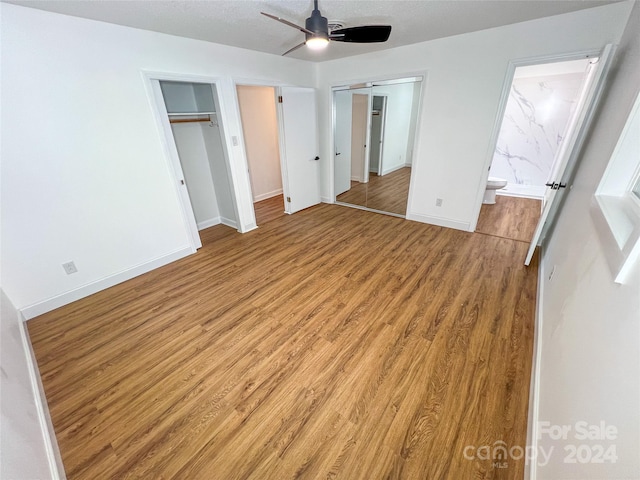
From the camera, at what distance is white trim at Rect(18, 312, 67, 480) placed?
1247 mm

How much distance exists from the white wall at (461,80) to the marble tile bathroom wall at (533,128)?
289 centimetres

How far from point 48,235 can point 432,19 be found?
4196 mm

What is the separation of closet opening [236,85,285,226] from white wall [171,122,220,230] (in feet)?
2.62

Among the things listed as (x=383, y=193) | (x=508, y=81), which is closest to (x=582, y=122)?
(x=508, y=81)

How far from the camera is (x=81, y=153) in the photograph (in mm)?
2291

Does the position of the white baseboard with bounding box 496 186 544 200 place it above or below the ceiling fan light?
below

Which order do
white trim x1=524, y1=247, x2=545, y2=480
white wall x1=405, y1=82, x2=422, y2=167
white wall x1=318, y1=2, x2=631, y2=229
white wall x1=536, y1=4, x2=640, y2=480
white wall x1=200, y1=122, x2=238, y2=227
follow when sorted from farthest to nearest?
white wall x1=405, y1=82, x2=422, y2=167
white wall x1=200, y1=122, x2=238, y2=227
white wall x1=318, y1=2, x2=631, y2=229
white trim x1=524, y1=247, x2=545, y2=480
white wall x1=536, y1=4, x2=640, y2=480

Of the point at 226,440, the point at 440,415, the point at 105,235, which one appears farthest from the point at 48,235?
the point at 440,415

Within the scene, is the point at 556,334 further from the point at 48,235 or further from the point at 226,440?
the point at 48,235

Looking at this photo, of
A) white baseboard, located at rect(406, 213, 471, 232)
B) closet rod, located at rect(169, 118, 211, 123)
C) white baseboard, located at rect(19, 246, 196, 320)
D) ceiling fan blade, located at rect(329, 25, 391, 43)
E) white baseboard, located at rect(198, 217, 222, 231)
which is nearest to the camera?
ceiling fan blade, located at rect(329, 25, 391, 43)

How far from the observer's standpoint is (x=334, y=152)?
4.72m

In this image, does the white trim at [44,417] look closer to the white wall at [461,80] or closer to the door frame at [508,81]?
the white wall at [461,80]

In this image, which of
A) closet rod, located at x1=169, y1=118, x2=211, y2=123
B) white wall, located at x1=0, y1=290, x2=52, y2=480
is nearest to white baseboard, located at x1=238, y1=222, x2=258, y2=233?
closet rod, located at x1=169, y1=118, x2=211, y2=123

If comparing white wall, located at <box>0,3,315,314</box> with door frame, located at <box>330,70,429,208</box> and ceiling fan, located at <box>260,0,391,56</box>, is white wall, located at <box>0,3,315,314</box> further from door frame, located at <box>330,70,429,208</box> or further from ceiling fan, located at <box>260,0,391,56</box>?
door frame, located at <box>330,70,429,208</box>
